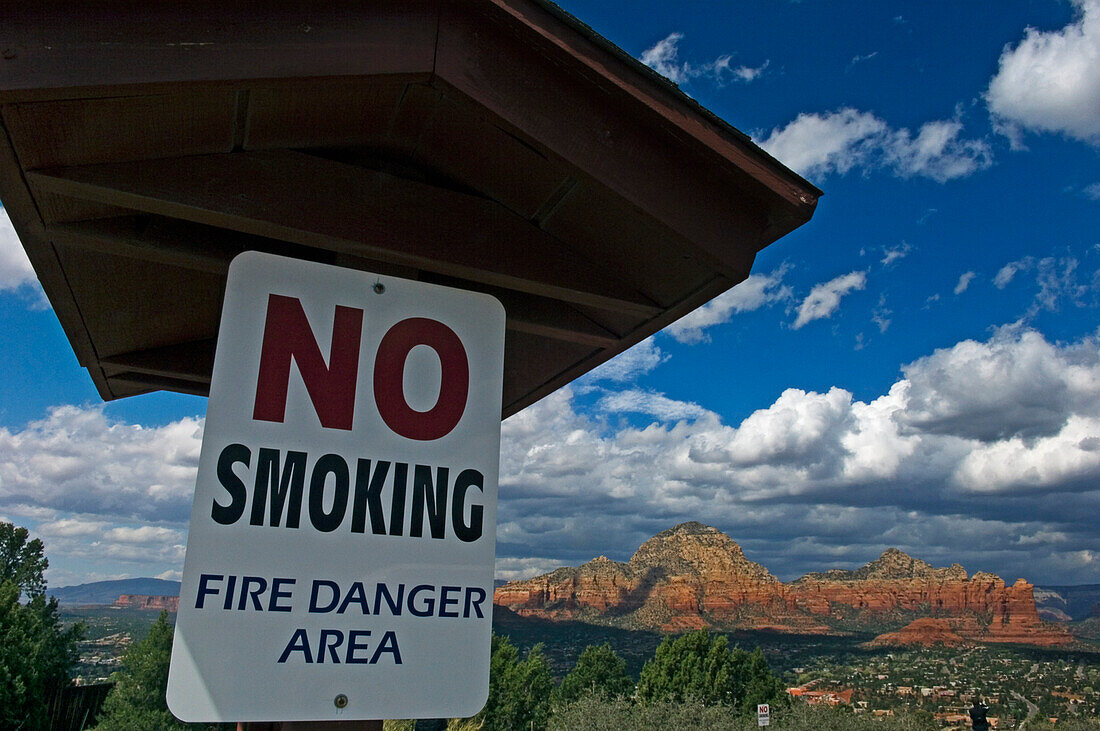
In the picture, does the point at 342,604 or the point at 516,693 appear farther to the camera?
the point at 516,693

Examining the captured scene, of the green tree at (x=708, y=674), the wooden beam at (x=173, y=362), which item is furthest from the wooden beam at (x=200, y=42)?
the green tree at (x=708, y=674)

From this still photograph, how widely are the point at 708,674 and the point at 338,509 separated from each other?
5579cm

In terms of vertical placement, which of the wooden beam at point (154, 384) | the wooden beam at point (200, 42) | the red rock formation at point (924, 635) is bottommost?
the red rock formation at point (924, 635)

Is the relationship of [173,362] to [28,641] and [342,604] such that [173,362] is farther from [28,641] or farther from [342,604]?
[28,641]

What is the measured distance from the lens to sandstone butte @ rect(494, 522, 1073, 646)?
11162 cm

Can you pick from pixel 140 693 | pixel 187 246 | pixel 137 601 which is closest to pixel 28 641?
pixel 140 693

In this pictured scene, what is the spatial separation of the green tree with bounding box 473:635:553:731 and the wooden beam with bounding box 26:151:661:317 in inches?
2194

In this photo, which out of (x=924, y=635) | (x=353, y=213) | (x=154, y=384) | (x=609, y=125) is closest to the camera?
(x=609, y=125)

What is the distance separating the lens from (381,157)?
7.68ft

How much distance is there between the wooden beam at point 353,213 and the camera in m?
1.93

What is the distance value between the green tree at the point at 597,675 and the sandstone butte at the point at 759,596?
48.9 m

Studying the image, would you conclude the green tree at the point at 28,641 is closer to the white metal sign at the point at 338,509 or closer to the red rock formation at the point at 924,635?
the white metal sign at the point at 338,509

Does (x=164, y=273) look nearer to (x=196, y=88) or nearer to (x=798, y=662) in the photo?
(x=196, y=88)

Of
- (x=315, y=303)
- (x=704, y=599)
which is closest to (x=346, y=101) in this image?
(x=315, y=303)
